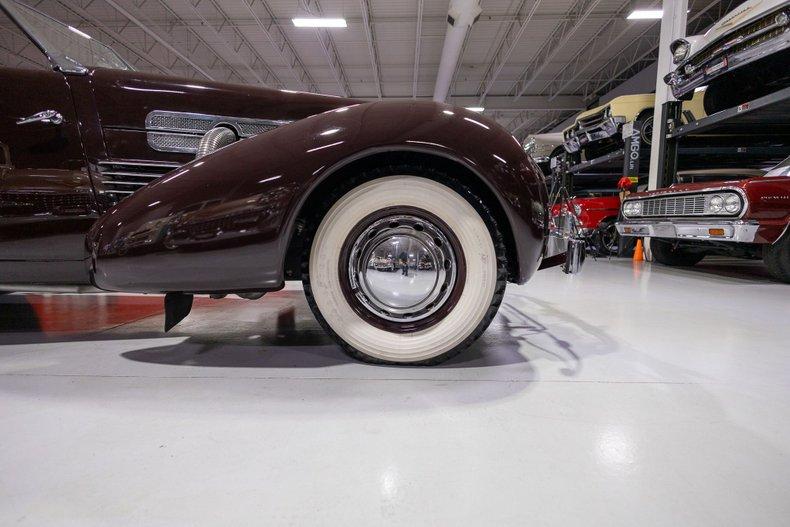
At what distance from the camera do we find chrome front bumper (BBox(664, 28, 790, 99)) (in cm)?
342

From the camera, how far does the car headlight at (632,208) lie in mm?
4543

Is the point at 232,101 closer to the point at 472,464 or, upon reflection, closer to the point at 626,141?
the point at 472,464

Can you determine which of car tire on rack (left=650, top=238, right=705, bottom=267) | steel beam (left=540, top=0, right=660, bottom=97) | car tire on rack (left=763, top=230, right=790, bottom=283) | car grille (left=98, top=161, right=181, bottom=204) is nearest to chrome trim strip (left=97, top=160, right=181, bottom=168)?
car grille (left=98, top=161, right=181, bottom=204)

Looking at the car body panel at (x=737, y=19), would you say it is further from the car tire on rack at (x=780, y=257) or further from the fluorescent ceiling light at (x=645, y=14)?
the fluorescent ceiling light at (x=645, y=14)

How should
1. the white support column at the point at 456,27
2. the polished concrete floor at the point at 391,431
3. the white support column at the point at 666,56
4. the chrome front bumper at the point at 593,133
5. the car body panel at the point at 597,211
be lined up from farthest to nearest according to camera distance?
the white support column at the point at 456,27 → the chrome front bumper at the point at 593,133 → the car body panel at the point at 597,211 → the white support column at the point at 666,56 → the polished concrete floor at the point at 391,431

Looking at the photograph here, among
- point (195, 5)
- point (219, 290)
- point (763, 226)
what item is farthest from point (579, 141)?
point (195, 5)

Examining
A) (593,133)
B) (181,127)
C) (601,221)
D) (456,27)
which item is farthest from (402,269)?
(456,27)

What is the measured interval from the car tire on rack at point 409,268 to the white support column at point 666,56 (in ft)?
17.8

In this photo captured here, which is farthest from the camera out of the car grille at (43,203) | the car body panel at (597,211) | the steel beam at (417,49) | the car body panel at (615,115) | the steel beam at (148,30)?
the steel beam at (417,49)

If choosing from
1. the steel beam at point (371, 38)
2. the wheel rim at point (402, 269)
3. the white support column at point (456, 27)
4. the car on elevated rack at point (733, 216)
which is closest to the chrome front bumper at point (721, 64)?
the car on elevated rack at point (733, 216)

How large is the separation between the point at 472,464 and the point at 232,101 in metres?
1.73

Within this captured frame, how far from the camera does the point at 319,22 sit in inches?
354

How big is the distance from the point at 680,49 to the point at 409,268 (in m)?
5.32

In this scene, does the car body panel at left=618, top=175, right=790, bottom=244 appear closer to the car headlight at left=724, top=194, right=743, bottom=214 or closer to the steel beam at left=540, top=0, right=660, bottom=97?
the car headlight at left=724, top=194, right=743, bottom=214
